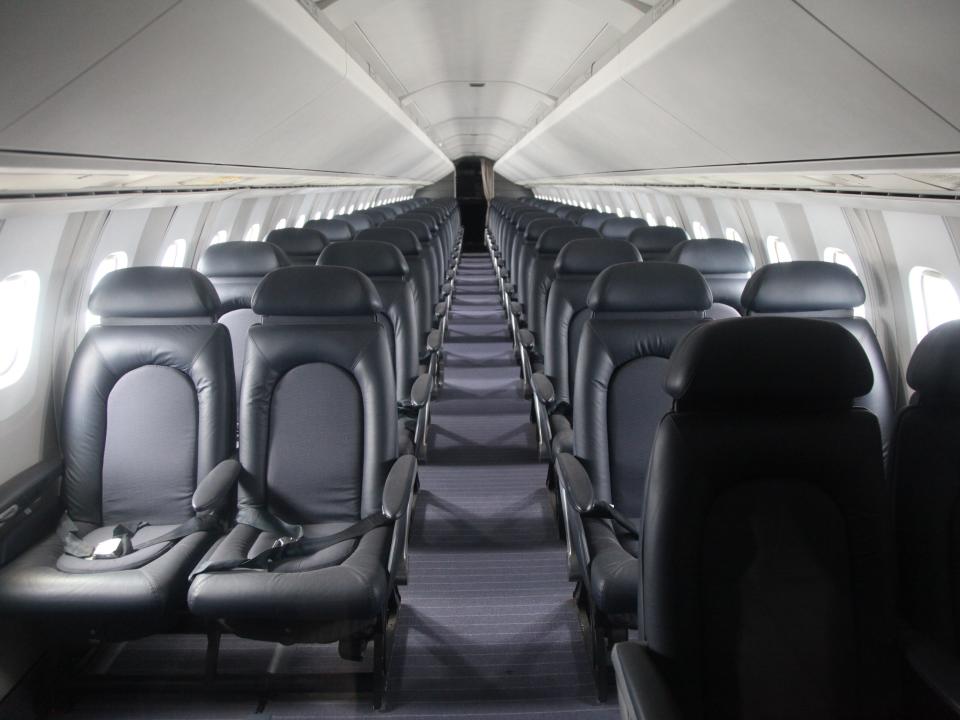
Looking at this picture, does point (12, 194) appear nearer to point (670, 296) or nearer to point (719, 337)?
point (719, 337)

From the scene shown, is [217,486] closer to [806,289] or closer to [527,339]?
[806,289]

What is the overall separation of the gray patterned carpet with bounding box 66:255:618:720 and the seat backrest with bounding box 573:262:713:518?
2.59 ft

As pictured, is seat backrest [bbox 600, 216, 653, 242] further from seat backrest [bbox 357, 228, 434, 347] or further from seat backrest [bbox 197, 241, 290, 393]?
seat backrest [bbox 197, 241, 290, 393]

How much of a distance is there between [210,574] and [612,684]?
1723 mm

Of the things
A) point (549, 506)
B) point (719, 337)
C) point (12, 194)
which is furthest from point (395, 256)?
A: point (719, 337)

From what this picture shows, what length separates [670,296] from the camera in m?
3.48

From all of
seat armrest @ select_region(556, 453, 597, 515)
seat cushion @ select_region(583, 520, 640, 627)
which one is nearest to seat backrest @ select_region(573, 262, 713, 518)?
seat armrest @ select_region(556, 453, 597, 515)

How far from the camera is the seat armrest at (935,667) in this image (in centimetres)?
175

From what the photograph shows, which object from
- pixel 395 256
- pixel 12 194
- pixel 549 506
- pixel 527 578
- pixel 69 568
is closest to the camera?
pixel 12 194

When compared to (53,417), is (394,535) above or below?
below

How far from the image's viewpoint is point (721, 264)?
18.2 feet

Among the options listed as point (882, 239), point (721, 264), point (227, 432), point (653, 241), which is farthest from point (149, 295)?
point (653, 241)

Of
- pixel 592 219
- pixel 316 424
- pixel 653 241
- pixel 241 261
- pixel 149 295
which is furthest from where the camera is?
pixel 592 219

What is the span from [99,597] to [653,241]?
5.97m
